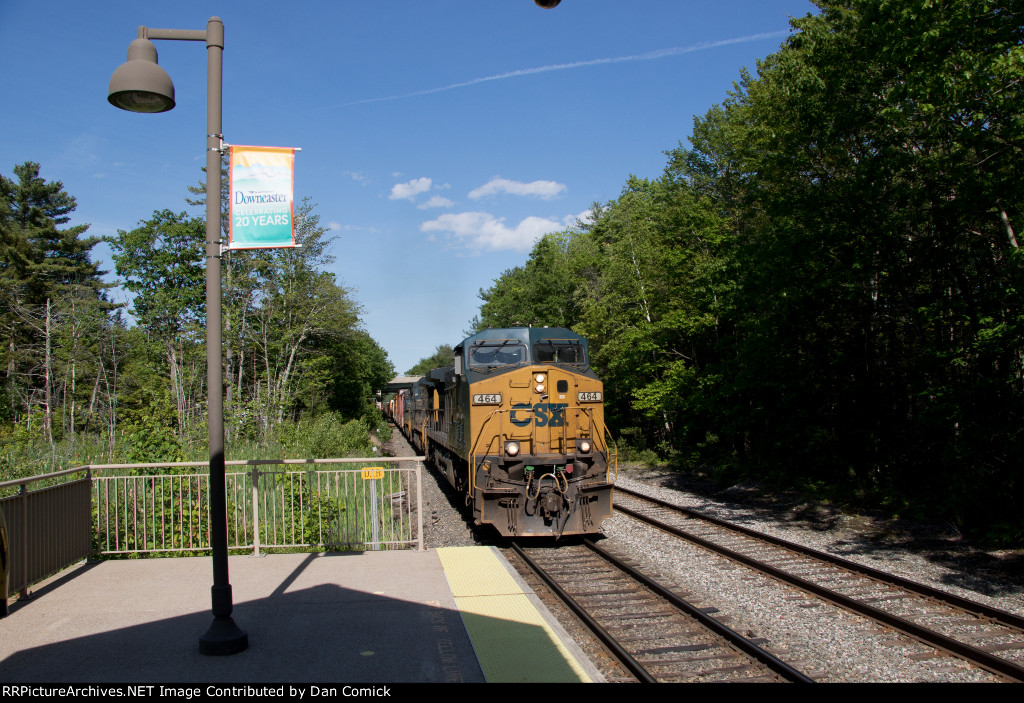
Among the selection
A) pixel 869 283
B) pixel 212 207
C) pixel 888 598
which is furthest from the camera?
pixel 869 283

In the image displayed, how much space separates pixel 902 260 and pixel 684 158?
91.4 ft

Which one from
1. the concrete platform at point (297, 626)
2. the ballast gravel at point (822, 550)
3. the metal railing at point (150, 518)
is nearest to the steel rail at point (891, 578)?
the ballast gravel at point (822, 550)

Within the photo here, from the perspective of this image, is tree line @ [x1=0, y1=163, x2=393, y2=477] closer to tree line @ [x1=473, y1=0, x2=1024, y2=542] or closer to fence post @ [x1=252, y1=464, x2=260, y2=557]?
fence post @ [x1=252, y1=464, x2=260, y2=557]

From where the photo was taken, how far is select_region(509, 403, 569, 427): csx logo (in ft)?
35.8

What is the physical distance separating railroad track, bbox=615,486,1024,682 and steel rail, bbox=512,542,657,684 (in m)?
3.10

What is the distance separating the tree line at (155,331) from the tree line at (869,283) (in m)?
14.9

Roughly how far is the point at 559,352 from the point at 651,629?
611 cm

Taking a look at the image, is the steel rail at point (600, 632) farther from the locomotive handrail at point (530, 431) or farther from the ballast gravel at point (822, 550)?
the locomotive handrail at point (530, 431)

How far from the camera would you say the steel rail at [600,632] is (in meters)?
5.49

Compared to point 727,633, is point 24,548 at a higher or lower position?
higher

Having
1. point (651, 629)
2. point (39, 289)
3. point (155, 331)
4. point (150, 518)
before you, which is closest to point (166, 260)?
point (155, 331)

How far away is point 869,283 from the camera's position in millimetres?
14242

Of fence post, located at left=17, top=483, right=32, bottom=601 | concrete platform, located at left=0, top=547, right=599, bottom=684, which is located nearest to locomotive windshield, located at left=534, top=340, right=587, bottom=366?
concrete platform, located at left=0, top=547, right=599, bottom=684

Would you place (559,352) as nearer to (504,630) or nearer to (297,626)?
(504,630)
